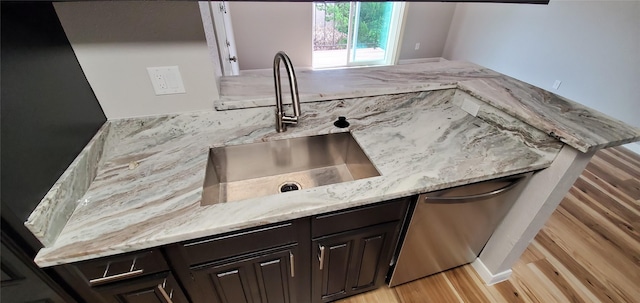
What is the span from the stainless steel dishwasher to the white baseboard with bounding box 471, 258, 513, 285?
0.33ft

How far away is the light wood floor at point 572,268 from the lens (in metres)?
1.43

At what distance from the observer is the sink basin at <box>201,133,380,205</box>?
3.79 feet

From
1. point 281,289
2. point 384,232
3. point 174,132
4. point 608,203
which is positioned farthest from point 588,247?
point 174,132

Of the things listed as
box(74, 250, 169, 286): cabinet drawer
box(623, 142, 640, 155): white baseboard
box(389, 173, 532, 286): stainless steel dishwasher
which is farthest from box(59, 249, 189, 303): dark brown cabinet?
box(623, 142, 640, 155): white baseboard

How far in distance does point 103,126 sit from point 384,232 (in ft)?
4.11

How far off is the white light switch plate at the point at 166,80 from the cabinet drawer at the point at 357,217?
2.65ft

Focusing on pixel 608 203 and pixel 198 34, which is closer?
pixel 198 34

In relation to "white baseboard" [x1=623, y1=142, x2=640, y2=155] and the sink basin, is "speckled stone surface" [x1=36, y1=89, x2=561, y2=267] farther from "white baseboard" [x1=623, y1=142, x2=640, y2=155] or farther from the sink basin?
"white baseboard" [x1=623, y1=142, x2=640, y2=155]

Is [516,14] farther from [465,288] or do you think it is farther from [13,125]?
[13,125]

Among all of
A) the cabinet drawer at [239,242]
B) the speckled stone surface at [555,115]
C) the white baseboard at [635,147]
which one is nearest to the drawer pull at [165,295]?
the cabinet drawer at [239,242]

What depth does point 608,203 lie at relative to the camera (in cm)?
207

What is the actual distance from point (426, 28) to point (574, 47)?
95.8 inches

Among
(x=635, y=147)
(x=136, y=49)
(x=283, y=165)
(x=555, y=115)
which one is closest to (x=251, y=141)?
(x=283, y=165)

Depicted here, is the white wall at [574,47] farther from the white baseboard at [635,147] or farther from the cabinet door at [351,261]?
the cabinet door at [351,261]
